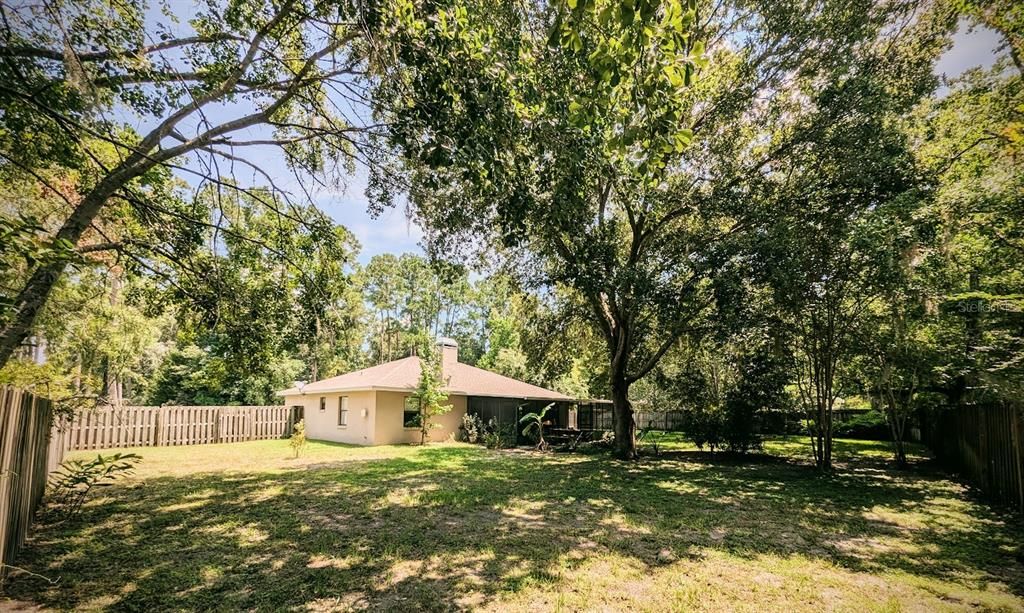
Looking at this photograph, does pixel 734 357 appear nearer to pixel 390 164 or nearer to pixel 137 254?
pixel 390 164

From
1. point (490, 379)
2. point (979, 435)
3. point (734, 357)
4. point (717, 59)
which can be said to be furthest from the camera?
point (490, 379)

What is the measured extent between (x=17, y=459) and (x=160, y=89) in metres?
5.54

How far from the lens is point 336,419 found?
2105cm

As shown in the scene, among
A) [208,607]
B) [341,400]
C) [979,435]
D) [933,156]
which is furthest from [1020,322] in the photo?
[341,400]

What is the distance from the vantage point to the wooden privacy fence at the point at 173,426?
1579 centimetres

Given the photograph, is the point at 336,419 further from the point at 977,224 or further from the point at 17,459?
the point at 977,224

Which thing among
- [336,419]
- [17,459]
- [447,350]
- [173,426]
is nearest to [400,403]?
[336,419]

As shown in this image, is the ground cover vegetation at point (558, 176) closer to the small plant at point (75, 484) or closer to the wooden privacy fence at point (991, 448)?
the wooden privacy fence at point (991, 448)

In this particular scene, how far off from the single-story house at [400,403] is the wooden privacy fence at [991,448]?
46.9ft

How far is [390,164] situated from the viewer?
24.3 feet

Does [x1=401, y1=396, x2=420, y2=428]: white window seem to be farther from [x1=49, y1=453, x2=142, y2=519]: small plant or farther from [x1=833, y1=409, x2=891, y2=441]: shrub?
[x1=833, y1=409, x2=891, y2=441]: shrub

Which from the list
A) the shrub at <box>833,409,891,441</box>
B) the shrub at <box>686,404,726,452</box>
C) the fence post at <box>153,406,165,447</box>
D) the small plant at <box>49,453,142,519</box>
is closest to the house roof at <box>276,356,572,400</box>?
the fence post at <box>153,406,165,447</box>

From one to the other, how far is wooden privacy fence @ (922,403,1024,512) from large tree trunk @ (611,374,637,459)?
8469 millimetres

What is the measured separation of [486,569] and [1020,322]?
1007 cm
